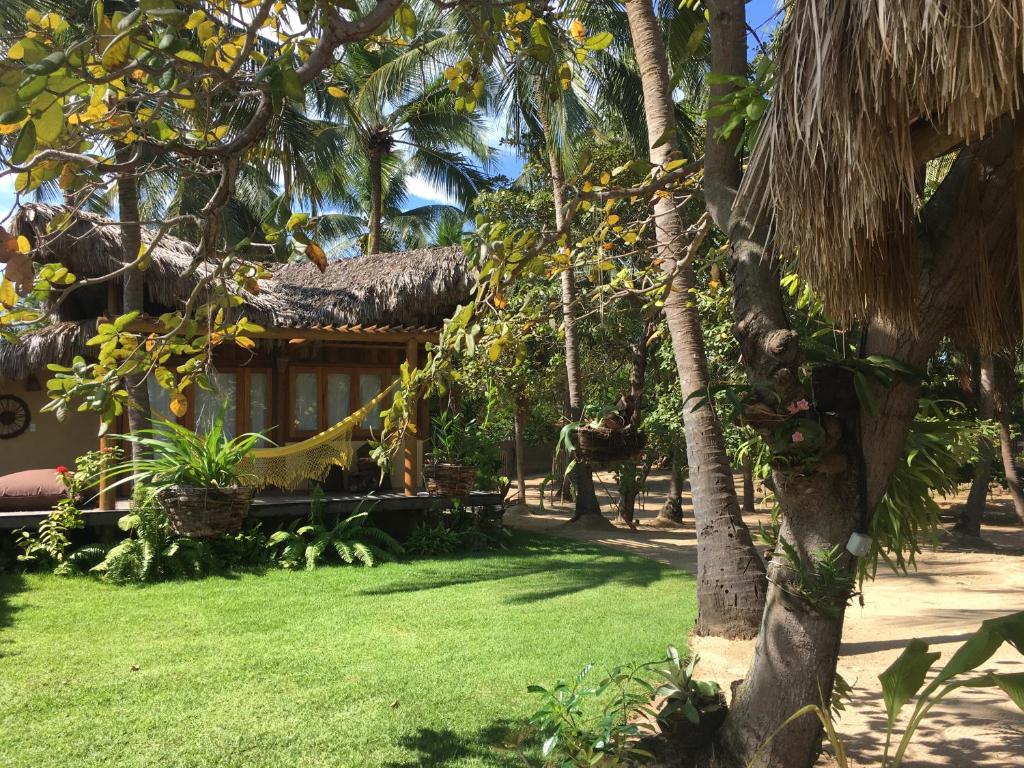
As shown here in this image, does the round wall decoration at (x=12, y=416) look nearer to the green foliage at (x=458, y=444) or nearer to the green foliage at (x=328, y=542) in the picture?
the green foliage at (x=328, y=542)

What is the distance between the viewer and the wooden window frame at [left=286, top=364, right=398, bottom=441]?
9746 mm

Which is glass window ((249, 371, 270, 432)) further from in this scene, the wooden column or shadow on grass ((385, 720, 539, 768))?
shadow on grass ((385, 720, 539, 768))

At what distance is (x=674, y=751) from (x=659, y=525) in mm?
9385

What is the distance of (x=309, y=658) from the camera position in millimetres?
4535

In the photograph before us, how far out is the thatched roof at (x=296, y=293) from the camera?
8062 millimetres

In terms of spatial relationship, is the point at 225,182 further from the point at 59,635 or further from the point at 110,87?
the point at 59,635

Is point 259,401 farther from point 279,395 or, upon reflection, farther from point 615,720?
point 615,720

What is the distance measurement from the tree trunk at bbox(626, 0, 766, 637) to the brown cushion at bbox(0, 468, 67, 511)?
225 inches

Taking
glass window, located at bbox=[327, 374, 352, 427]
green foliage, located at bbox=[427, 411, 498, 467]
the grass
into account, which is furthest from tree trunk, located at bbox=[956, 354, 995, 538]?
glass window, located at bbox=[327, 374, 352, 427]

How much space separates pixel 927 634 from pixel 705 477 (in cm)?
183

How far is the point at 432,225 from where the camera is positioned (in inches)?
915

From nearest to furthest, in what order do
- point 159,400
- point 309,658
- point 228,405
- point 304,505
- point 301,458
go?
point 309,658
point 301,458
point 304,505
point 159,400
point 228,405

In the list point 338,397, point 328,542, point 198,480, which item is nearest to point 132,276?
point 198,480

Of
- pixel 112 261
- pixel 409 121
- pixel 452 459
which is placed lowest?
pixel 452 459
